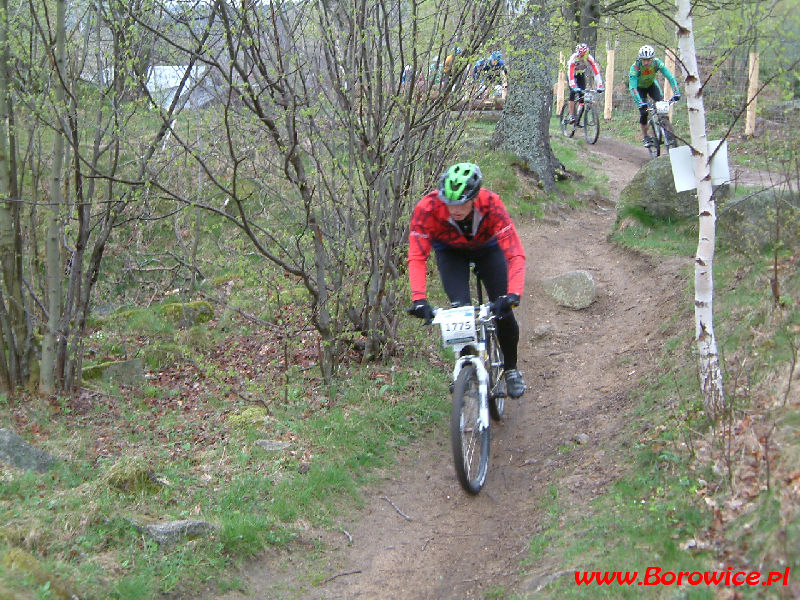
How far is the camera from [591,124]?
17.2m

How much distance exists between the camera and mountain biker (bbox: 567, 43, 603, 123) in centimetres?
1320

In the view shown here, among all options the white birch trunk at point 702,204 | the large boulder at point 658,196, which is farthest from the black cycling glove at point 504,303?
the large boulder at point 658,196

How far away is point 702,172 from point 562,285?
4.70m

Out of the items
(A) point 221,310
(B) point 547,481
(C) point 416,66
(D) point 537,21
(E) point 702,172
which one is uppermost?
(D) point 537,21

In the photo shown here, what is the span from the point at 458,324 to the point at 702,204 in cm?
178

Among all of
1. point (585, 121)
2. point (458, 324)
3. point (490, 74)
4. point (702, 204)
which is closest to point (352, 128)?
point (490, 74)

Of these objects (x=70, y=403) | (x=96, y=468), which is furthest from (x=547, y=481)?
(x=70, y=403)

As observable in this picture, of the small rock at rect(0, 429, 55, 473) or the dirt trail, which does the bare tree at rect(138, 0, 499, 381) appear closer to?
the dirt trail

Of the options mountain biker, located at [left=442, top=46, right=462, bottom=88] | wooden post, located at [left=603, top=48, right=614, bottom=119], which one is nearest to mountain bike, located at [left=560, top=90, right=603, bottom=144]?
wooden post, located at [left=603, top=48, right=614, bottom=119]

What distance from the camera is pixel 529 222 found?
12102mm

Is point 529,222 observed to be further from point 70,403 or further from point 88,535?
point 88,535

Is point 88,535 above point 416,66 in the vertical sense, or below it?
below

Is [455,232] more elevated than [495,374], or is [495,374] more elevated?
[455,232]

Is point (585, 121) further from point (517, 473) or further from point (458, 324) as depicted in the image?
point (458, 324)
